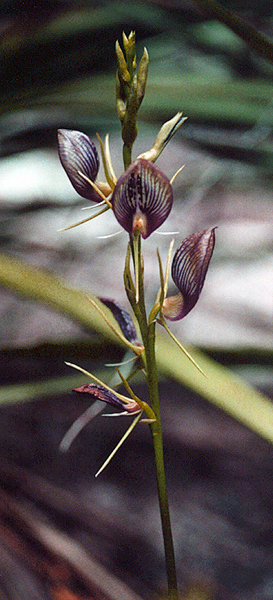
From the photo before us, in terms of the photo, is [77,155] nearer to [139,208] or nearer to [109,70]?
[139,208]

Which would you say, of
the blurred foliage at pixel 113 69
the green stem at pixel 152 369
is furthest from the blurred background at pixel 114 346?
the green stem at pixel 152 369

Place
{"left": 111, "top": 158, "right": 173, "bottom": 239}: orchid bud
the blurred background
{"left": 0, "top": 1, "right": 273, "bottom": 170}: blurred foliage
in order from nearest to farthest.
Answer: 1. {"left": 111, "top": 158, "right": 173, "bottom": 239}: orchid bud
2. the blurred background
3. {"left": 0, "top": 1, "right": 273, "bottom": 170}: blurred foliage

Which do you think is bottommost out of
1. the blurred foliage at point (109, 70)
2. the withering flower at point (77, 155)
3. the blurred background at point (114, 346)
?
the blurred background at point (114, 346)

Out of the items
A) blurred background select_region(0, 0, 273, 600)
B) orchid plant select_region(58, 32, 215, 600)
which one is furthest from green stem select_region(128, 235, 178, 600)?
blurred background select_region(0, 0, 273, 600)

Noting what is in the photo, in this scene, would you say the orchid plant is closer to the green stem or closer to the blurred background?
the green stem

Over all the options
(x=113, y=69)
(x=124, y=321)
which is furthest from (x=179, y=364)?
(x=113, y=69)

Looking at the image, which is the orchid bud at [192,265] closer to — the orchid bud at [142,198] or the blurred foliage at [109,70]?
the orchid bud at [142,198]
